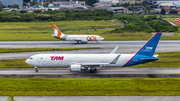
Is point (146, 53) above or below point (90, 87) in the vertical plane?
above

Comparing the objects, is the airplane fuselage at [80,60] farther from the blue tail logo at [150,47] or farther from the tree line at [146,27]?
the tree line at [146,27]

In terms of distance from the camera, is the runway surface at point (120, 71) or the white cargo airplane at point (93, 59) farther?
the runway surface at point (120, 71)

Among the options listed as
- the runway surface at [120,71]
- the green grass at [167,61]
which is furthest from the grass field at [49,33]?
the runway surface at [120,71]

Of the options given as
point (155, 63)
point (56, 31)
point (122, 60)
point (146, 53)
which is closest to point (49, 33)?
point (56, 31)

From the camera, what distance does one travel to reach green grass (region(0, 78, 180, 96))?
1227 inches

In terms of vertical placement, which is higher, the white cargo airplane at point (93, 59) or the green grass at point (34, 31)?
the white cargo airplane at point (93, 59)

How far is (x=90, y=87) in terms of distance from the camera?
1319 inches

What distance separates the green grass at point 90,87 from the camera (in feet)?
102

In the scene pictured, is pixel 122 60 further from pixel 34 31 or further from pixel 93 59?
pixel 34 31

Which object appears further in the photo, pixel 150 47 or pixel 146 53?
pixel 146 53

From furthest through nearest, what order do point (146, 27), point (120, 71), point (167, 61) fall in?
1. point (146, 27)
2. point (167, 61)
3. point (120, 71)

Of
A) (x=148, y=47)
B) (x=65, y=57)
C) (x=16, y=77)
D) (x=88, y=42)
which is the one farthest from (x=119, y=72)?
(x=88, y=42)

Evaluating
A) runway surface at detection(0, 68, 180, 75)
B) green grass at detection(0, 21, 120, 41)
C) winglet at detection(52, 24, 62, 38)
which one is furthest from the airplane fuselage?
green grass at detection(0, 21, 120, 41)

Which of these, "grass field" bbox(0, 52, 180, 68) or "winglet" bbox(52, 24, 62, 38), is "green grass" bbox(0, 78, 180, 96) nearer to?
"grass field" bbox(0, 52, 180, 68)
